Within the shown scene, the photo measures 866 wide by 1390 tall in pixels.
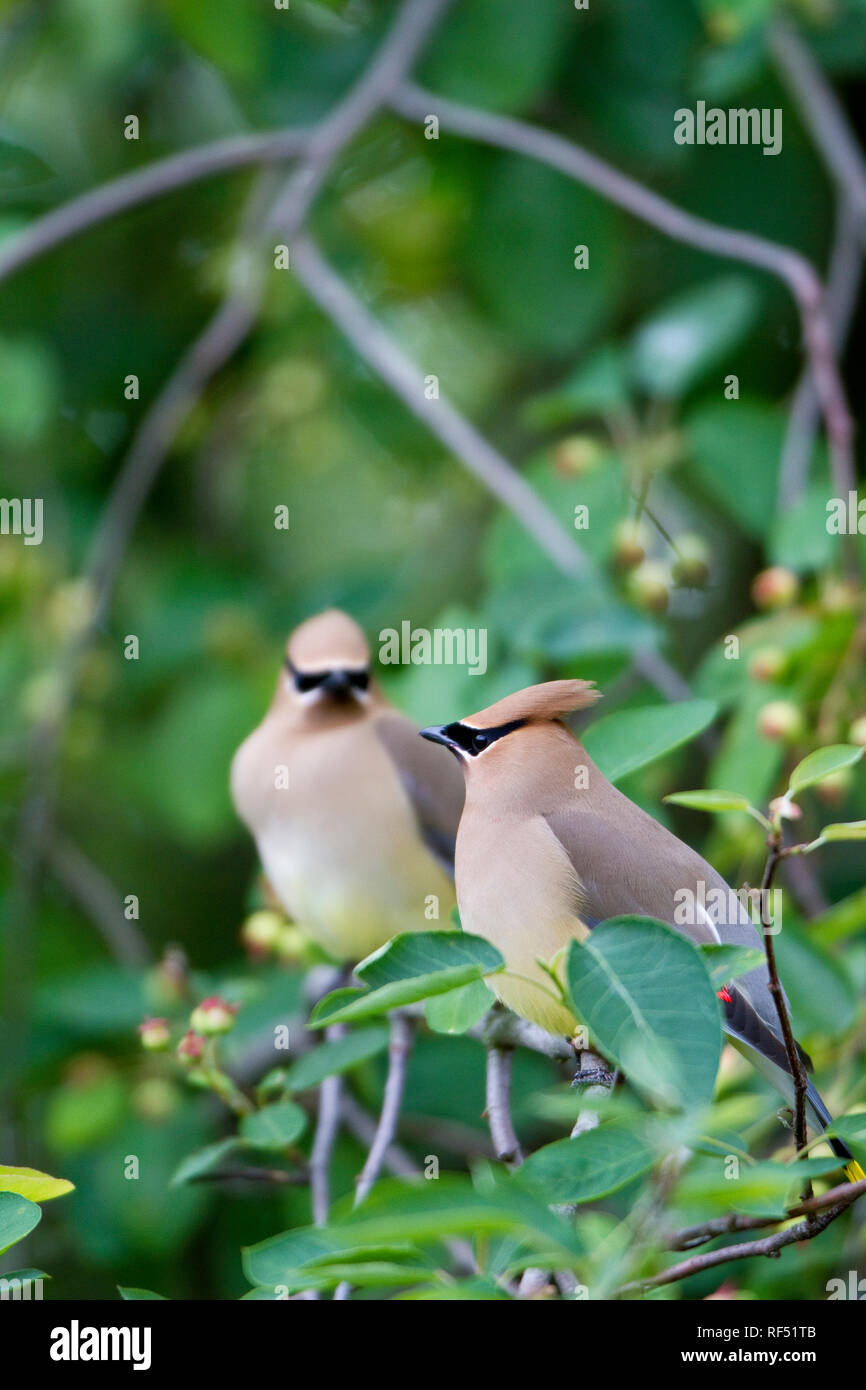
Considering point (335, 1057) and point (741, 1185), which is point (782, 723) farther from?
point (741, 1185)

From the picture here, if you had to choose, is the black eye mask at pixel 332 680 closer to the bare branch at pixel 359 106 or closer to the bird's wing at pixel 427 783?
the bird's wing at pixel 427 783

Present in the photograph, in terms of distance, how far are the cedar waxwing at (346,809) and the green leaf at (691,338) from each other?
106 centimetres

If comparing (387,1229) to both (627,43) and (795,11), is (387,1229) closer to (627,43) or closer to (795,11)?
(795,11)

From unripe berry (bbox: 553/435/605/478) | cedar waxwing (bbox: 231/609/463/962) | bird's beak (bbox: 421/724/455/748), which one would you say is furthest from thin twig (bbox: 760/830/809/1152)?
Answer: unripe berry (bbox: 553/435/605/478)

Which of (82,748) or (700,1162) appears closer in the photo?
(700,1162)

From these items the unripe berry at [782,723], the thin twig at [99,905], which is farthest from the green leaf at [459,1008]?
the thin twig at [99,905]

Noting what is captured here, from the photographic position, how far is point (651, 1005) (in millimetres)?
998

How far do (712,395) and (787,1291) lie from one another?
91.5 inches

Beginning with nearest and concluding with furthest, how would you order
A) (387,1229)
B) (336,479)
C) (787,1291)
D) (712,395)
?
(387,1229)
(787,1291)
(712,395)
(336,479)

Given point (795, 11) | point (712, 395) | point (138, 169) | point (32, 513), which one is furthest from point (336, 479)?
point (795, 11)

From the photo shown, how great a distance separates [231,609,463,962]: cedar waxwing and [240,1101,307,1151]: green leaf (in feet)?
2.48

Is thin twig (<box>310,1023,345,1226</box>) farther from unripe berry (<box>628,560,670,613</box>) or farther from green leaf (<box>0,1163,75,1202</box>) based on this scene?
unripe berry (<box>628,560,670,613</box>)

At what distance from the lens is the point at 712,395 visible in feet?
12.8
